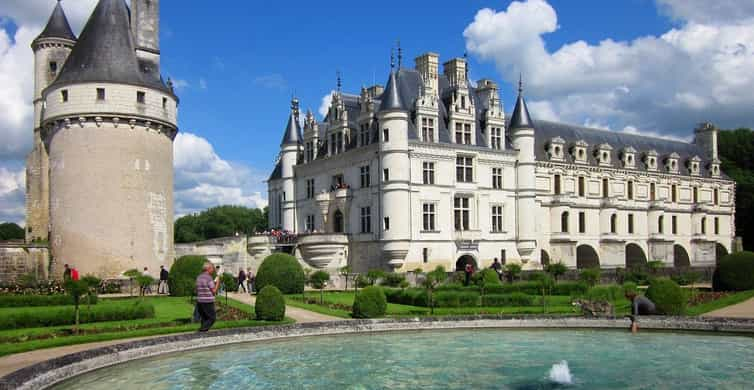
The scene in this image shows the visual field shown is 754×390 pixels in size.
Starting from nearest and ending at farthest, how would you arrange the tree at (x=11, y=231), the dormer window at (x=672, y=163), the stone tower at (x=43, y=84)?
the stone tower at (x=43, y=84), the dormer window at (x=672, y=163), the tree at (x=11, y=231)

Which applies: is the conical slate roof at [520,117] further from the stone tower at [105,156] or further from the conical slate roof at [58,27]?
the conical slate roof at [58,27]

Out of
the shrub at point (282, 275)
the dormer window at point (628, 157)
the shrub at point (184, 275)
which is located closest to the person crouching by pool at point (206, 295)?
the shrub at point (184, 275)

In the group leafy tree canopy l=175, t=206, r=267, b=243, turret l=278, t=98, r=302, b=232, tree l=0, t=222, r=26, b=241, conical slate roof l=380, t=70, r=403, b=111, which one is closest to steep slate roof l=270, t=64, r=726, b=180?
conical slate roof l=380, t=70, r=403, b=111

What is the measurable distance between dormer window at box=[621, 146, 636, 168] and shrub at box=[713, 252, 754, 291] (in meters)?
26.3

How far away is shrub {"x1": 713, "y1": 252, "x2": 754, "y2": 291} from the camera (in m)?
28.1

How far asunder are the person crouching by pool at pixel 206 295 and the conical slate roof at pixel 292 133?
1393 inches

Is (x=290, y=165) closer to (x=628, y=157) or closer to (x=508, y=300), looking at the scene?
(x=628, y=157)

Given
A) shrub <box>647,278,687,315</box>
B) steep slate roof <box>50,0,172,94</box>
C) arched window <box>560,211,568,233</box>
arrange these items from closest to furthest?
shrub <box>647,278,687,315</box>
steep slate roof <box>50,0,172,94</box>
arched window <box>560,211,568,233</box>

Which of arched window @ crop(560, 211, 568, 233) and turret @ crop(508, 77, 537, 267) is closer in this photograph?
turret @ crop(508, 77, 537, 267)

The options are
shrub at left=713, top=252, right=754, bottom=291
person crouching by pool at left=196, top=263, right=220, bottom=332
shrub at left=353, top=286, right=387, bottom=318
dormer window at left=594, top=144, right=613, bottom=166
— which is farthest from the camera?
dormer window at left=594, top=144, right=613, bottom=166

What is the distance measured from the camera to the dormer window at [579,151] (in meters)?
51.7

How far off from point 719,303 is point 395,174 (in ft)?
66.8

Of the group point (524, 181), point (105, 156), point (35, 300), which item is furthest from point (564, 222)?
point (35, 300)

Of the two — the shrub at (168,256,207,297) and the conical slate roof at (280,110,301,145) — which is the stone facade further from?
the shrub at (168,256,207,297)
